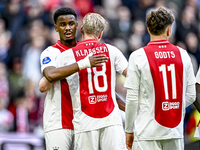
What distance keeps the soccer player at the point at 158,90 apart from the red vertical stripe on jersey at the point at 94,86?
1.15 ft

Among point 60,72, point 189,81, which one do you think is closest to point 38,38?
point 60,72

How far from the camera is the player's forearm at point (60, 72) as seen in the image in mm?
3953

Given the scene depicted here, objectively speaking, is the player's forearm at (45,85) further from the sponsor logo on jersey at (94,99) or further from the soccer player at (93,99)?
the sponsor logo on jersey at (94,99)

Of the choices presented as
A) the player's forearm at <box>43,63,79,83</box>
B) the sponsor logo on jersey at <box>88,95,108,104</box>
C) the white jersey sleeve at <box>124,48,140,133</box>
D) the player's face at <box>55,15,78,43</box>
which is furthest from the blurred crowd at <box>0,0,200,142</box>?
the white jersey sleeve at <box>124,48,140,133</box>

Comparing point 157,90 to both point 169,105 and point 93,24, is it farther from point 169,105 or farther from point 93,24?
point 93,24

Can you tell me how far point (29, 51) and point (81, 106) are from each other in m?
5.39

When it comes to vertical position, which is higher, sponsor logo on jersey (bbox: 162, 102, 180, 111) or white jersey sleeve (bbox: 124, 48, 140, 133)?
white jersey sleeve (bbox: 124, 48, 140, 133)

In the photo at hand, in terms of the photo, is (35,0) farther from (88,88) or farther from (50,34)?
(88,88)

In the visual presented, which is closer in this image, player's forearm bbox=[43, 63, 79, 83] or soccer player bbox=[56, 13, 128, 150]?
player's forearm bbox=[43, 63, 79, 83]

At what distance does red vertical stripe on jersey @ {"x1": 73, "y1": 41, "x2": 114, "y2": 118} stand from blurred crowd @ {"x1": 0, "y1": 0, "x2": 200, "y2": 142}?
13.0 ft

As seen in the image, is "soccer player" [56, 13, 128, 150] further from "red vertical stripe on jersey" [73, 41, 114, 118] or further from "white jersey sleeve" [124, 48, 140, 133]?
"white jersey sleeve" [124, 48, 140, 133]

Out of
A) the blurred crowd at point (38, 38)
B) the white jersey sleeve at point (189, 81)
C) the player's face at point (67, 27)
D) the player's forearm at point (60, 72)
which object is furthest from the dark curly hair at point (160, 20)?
the blurred crowd at point (38, 38)

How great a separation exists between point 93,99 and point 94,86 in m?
Result: 0.14

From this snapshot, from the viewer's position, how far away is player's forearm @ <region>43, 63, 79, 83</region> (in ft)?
13.0
